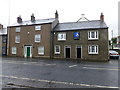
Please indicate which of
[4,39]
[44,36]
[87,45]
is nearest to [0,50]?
[4,39]

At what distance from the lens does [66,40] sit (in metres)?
21.5

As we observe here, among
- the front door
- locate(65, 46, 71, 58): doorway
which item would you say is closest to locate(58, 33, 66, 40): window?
locate(65, 46, 71, 58): doorway

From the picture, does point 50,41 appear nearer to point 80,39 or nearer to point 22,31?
point 80,39

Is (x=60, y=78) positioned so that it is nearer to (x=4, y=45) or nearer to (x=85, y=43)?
(x=85, y=43)

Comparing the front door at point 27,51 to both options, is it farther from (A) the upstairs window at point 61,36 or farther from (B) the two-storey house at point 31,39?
(A) the upstairs window at point 61,36

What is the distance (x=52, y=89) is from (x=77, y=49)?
52.0 feet

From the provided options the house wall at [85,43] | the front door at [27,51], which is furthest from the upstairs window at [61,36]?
the front door at [27,51]

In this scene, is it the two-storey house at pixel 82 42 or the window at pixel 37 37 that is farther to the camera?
the window at pixel 37 37

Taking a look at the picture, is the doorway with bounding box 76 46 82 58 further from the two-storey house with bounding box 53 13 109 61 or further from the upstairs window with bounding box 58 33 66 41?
the upstairs window with bounding box 58 33 66 41

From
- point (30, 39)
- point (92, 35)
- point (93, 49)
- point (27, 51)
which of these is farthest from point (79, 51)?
point (27, 51)

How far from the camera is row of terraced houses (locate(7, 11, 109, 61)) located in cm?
1933

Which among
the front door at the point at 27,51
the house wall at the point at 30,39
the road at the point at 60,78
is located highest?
the house wall at the point at 30,39

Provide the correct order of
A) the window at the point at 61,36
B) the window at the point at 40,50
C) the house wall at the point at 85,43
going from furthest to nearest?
the window at the point at 40,50, the window at the point at 61,36, the house wall at the point at 85,43

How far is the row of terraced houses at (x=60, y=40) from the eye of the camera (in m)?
19.3
